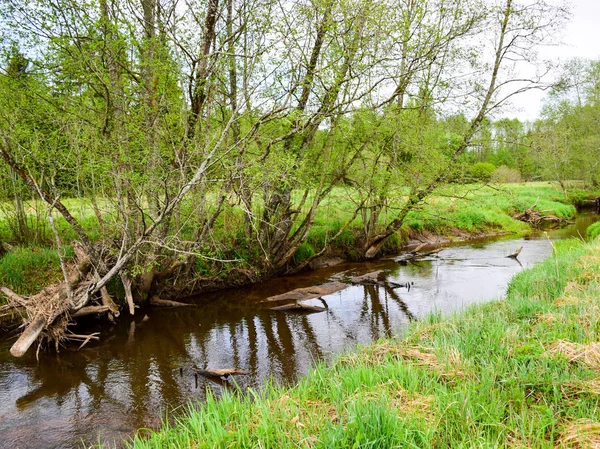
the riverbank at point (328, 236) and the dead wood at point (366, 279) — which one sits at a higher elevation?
the riverbank at point (328, 236)

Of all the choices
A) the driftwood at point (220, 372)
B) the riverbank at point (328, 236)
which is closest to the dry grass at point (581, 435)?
the driftwood at point (220, 372)

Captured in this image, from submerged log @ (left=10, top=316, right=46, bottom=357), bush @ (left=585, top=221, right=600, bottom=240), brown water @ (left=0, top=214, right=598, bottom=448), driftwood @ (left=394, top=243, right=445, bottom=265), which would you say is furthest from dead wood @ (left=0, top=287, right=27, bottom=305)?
bush @ (left=585, top=221, right=600, bottom=240)

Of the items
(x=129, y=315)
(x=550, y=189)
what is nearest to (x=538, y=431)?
(x=129, y=315)

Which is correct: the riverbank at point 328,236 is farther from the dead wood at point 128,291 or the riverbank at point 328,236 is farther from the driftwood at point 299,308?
the driftwood at point 299,308

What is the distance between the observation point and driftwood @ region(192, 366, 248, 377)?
7680 mm

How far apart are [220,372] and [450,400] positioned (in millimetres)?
4785

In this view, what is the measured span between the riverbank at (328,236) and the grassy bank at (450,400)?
8.49m

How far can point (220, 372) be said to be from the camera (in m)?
7.66

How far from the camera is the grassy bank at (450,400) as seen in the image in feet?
11.3

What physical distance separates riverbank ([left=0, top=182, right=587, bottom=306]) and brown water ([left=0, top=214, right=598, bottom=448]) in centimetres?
91

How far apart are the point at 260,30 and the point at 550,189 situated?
43659 millimetres

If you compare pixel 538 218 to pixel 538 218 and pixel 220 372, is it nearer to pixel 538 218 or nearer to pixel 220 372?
pixel 538 218

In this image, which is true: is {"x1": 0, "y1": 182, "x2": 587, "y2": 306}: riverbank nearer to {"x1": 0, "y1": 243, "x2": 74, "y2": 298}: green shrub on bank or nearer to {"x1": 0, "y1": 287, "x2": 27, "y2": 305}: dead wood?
{"x1": 0, "y1": 243, "x2": 74, "y2": 298}: green shrub on bank

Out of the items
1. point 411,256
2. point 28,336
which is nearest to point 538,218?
point 411,256
